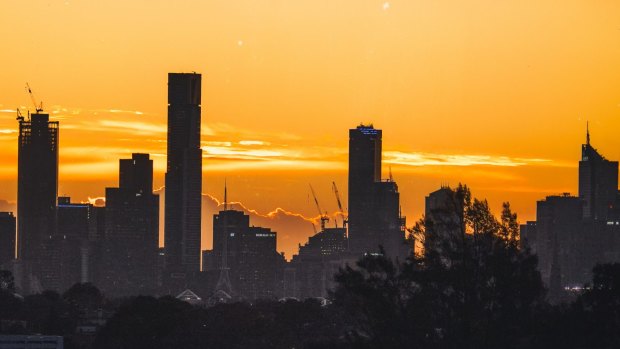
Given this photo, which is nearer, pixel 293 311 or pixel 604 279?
pixel 604 279

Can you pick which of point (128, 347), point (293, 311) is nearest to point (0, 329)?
point (128, 347)

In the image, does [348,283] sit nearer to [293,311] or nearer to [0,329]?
[0,329]

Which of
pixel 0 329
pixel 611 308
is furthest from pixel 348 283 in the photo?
pixel 0 329

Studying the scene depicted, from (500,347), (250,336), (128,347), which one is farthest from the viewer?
(250,336)

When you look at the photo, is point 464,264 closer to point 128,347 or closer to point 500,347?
point 500,347

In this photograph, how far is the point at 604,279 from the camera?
89.2 meters

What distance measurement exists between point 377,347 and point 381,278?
3815 millimetres

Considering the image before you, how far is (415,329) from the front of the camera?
236 feet

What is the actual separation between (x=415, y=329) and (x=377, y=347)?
1.53 m

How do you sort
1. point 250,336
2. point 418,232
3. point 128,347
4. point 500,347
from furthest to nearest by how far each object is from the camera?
point 250,336
point 128,347
point 418,232
point 500,347

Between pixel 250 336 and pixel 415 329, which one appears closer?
pixel 415 329

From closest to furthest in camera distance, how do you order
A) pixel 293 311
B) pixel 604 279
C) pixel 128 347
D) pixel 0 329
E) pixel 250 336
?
pixel 604 279, pixel 128 347, pixel 0 329, pixel 250 336, pixel 293 311

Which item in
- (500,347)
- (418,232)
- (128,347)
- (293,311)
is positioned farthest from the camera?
(293,311)

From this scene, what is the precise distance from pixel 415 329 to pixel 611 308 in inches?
522
